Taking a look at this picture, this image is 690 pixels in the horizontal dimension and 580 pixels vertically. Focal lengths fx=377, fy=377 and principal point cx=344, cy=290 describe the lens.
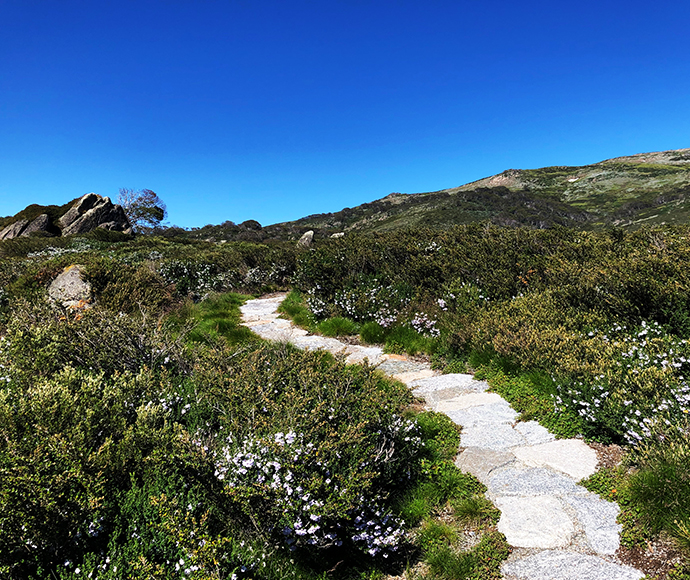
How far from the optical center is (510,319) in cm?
564

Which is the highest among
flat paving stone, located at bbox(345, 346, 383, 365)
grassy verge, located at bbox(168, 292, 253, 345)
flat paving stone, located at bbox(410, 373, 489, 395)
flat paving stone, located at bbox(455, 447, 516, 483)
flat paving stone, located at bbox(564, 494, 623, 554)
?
grassy verge, located at bbox(168, 292, 253, 345)

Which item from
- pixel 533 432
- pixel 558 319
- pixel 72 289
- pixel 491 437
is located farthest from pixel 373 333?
pixel 72 289

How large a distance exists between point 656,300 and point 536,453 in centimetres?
286

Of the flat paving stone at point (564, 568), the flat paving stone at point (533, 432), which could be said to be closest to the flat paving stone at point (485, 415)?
the flat paving stone at point (533, 432)

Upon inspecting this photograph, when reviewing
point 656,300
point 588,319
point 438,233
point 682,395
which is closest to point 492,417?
point 682,395

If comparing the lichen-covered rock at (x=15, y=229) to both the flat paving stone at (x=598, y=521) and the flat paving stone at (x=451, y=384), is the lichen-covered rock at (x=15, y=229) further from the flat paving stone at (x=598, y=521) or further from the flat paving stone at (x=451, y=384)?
the flat paving stone at (x=598, y=521)

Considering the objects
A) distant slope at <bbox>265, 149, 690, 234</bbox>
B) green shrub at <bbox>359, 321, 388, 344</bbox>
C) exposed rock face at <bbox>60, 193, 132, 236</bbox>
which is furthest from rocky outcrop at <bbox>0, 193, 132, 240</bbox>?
green shrub at <bbox>359, 321, 388, 344</bbox>

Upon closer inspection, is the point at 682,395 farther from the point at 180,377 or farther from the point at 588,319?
the point at 180,377

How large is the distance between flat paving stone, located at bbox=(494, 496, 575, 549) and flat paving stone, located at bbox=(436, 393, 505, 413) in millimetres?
1674

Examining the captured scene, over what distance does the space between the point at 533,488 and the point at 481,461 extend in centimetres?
53

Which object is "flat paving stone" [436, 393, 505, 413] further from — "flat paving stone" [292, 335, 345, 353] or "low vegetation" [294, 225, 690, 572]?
"flat paving stone" [292, 335, 345, 353]

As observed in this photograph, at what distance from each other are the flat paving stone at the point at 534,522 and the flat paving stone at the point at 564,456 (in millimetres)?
482

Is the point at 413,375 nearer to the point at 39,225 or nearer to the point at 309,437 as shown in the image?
the point at 309,437

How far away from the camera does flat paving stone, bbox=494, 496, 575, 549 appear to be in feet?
8.37
